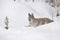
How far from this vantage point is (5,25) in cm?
108

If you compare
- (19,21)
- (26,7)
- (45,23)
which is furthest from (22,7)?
(45,23)

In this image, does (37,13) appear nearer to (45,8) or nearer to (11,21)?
(45,8)

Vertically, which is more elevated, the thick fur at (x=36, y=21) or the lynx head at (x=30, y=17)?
the lynx head at (x=30, y=17)

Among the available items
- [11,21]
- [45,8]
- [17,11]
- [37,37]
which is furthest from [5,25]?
[45,8]

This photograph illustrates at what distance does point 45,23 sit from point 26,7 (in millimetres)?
242

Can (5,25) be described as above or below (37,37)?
above

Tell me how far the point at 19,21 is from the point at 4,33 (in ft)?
0.58

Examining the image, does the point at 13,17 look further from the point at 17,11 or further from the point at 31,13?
the point at 31,13

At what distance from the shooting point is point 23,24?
1.11m

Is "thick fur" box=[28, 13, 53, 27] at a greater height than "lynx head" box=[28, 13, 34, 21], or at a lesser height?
lesser

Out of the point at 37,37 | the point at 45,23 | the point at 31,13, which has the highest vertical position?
the point at 31,13

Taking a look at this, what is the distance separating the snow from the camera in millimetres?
1087

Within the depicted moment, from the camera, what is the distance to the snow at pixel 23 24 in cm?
109

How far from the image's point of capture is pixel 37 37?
111cm
